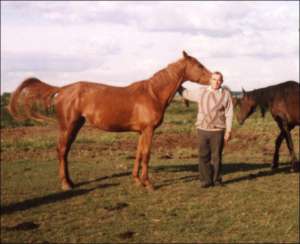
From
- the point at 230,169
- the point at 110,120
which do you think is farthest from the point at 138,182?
the point at 230,169

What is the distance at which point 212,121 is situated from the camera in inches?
390

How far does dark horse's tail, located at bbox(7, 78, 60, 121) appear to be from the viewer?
1105 cm

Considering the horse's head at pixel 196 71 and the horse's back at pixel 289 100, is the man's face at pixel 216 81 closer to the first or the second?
the horse's head at pixel 196 71

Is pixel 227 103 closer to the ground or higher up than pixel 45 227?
higher up

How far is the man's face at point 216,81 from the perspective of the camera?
9.54 metres

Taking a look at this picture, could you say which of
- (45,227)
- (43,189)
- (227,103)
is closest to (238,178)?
(227,103)

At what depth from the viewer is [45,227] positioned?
317 inches

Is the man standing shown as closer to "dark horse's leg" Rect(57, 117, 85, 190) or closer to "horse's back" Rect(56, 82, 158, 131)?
"horse's back" Rect(56, 82, 158, 131)

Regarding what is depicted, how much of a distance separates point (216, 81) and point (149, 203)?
2.59 metres

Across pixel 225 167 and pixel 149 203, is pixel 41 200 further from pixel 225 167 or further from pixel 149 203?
pixel 225 167

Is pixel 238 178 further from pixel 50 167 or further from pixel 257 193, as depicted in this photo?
pixel 50 167

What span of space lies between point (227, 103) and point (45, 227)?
13.4ft

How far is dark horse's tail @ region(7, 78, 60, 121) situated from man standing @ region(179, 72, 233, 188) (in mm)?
2860

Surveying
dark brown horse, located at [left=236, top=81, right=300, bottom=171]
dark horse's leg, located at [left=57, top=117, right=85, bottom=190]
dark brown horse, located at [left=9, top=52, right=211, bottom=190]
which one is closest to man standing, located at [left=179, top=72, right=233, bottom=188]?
dark brown horse, located at [left=9, top=52, right=211, bottom=190]
